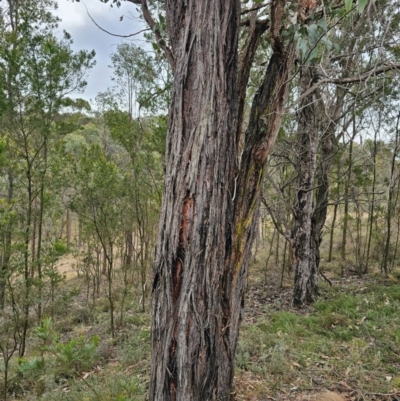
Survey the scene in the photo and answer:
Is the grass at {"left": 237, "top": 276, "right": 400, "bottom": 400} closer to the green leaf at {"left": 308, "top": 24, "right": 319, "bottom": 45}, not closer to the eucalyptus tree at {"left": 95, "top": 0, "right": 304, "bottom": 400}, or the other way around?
the eucalyptus tree at {"left": 95, "top": 0, "right": 304, "bottom": 400}

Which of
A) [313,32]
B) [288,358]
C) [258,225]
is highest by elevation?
[313,32]


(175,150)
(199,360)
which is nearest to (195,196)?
(175,150)

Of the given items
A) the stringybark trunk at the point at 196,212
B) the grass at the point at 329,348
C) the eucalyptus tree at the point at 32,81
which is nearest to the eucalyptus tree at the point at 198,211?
the stringybark trunk at the point at 196,212

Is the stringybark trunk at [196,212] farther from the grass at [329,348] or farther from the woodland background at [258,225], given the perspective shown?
the grass at [329,348]

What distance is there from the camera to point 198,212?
5.31 ft

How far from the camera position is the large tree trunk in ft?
5.26

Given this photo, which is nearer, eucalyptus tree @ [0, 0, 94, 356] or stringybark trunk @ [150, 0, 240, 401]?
stringybark trunk @ [150, 0, 240, 401]

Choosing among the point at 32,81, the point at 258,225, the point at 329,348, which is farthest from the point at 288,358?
the point at 32,81

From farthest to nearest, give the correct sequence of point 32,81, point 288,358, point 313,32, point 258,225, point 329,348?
1. point 32,81
2. point 329,348
3. point 288,358
4. point 258,225
5. point 313,32

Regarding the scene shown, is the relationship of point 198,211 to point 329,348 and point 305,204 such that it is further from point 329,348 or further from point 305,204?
point 305,204

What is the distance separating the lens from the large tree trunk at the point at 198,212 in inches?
63.1

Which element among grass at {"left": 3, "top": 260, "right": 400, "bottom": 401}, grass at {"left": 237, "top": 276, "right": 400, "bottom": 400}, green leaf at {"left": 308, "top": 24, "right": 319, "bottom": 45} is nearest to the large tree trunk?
green leaf at {"left": 308, "top": 24, "right": 319, "bottom": 45}

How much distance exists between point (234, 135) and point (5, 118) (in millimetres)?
5200

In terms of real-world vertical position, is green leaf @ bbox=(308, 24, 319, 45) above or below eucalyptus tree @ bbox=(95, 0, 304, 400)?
above
